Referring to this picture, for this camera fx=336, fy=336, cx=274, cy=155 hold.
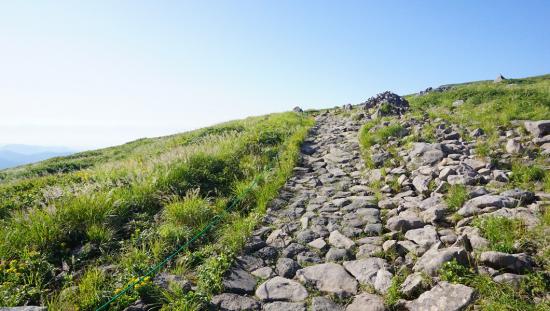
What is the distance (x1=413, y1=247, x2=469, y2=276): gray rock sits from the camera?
3945mm

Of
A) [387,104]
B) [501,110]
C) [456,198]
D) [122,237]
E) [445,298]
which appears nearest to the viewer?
[445,298]

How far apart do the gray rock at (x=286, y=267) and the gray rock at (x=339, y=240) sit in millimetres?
828

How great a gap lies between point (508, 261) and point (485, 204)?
5.46 ft

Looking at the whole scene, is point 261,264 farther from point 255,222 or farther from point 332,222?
point 332,222

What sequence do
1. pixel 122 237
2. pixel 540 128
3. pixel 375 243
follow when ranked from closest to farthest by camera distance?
1. pixel 375 243
2. pixel 122 237
3. pixel 540 128

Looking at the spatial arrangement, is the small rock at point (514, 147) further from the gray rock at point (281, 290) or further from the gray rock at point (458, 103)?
the gray rock at point (458, 103)

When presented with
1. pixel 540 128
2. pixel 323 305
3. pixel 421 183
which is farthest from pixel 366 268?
pixel 540 128

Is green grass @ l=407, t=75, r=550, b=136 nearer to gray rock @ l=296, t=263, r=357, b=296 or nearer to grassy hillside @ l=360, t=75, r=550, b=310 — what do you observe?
grassy hillside @ l=360, t=75, r=550, b=310

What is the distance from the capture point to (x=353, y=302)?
13.1 ft

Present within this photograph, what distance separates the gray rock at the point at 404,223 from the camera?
212 inches

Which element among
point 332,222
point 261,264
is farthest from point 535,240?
point 261,264

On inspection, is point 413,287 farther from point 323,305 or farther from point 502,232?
point 502,232

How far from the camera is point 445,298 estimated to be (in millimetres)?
3461

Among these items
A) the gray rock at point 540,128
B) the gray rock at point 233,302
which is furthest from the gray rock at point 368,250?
the gray rock at point 540,128
